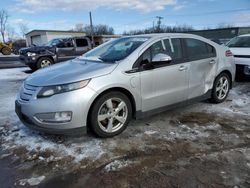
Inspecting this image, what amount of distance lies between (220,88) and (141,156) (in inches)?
118

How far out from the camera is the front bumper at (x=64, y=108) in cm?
308

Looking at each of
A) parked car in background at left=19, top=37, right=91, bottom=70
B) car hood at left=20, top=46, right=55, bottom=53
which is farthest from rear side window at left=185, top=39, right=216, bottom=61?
car hood at left=20, top=46, right=55, bottom=53

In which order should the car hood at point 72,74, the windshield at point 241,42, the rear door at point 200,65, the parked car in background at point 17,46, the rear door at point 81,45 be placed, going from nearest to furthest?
1. the car hood at point 72,74
2. the rear door at point 200,65
3. the windshield at point 241,42
4. the rear door at point 81,45
5. the parked car in background at point 17,46

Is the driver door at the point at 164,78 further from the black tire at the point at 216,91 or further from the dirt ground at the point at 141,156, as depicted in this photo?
the black tire at the point at 216,91

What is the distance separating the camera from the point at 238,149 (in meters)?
3.21

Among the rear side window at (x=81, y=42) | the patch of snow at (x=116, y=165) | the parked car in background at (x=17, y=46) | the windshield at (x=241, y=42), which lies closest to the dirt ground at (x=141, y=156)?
the patch of snow at (x=116, y=165)

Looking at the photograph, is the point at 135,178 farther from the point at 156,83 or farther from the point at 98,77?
the point at 156,83

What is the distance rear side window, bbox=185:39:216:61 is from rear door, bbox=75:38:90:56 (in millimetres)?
8677

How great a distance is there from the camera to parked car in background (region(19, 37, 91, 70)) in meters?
10.6

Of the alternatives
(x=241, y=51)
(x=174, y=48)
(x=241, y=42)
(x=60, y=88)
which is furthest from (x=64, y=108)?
(x=241, y=42)

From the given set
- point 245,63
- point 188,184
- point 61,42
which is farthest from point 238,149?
point 61,42

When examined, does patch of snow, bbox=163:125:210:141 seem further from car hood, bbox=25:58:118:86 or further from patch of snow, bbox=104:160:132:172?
car hood, bbox=25:58:118:86

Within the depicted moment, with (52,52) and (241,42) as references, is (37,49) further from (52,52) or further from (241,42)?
(241,42)

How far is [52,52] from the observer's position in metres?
11.2
